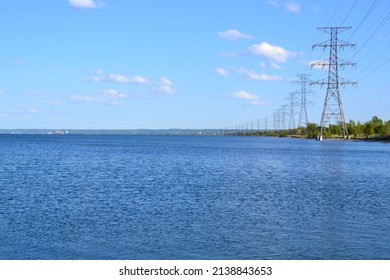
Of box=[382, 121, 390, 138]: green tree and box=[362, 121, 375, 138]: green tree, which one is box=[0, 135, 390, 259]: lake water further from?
box=[362, 121, 375, 138]: green tree

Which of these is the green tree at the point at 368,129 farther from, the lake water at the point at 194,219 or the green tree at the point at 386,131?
the lake water at the point at 194,219

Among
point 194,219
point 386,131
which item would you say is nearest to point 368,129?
point 386,131

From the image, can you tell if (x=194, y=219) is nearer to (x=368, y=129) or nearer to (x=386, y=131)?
(x=386, y=131)

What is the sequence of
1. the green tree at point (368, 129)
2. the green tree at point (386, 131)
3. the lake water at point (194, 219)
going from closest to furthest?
1. the lake water at point (194, 219)
2. the green tree at point (386, 131)
3. the green tree at point (368, 129)

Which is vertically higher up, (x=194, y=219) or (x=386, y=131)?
(x=386, y=131)

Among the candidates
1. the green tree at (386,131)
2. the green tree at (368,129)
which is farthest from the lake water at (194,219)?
the green tree at (368,129)

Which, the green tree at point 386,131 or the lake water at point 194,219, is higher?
the green tree at point 386,131

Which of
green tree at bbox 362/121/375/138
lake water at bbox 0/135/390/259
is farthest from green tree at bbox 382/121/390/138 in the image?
lake water at bbox 0/135/390/259

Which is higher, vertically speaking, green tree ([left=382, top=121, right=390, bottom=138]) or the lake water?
green tree ([left=382, top=121, right=390, bottom=138])

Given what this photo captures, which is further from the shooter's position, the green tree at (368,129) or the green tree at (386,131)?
the green tree at (368,129)

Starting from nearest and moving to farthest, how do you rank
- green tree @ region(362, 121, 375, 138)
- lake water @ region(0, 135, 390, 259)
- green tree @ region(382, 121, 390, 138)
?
lake water @ region(0, 135, 390, 259)
green tree @ region(382, 121, 390, 138)
green tree @ region(362, 121, 375, 138)

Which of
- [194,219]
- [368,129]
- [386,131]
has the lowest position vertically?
[194,219]

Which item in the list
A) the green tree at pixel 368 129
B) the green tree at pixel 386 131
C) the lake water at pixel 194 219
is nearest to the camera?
the lake water at pixel 194 219
